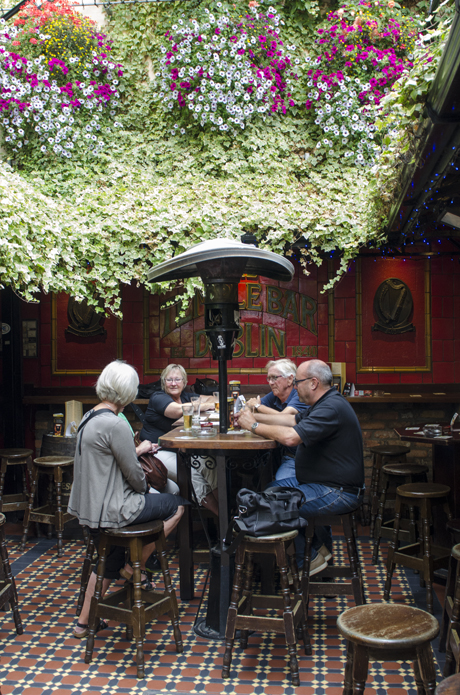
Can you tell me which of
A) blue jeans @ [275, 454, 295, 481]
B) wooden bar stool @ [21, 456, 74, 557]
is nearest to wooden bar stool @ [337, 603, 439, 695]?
blue jeans @ [275, 454, 295, 481]

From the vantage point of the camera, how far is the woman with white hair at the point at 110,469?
340 centimetres

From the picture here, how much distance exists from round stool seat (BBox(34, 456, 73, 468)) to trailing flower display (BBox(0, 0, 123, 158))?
3.57 m

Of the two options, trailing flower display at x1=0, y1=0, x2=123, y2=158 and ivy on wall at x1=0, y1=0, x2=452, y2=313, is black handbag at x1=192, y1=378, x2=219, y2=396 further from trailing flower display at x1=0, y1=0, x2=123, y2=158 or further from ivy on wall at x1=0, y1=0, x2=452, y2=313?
trailing flower display at x1=0, y1=0, x2=123, y2=158

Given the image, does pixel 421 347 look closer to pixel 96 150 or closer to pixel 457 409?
pixel 457 409

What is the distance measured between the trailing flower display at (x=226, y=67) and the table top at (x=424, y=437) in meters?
4.02

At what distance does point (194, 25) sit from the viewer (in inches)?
276

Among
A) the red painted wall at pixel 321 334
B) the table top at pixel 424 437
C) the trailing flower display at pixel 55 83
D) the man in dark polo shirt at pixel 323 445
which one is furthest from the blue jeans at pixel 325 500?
the trailing flower display at pixel 55 83

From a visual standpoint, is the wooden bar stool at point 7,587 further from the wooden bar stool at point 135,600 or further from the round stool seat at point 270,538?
the round stool seat at point 270,538

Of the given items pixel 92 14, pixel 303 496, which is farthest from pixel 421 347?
pixel 92 14

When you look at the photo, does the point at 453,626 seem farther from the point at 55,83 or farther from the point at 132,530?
the point at 55,83

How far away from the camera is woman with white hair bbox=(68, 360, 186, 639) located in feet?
11.2

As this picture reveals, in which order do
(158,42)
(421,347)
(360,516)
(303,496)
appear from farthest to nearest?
1. (158,42)
2. (421,347)
3. (360,516)
4. (303,496)

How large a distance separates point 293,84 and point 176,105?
1407mm

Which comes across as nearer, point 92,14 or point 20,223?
point 20,223
